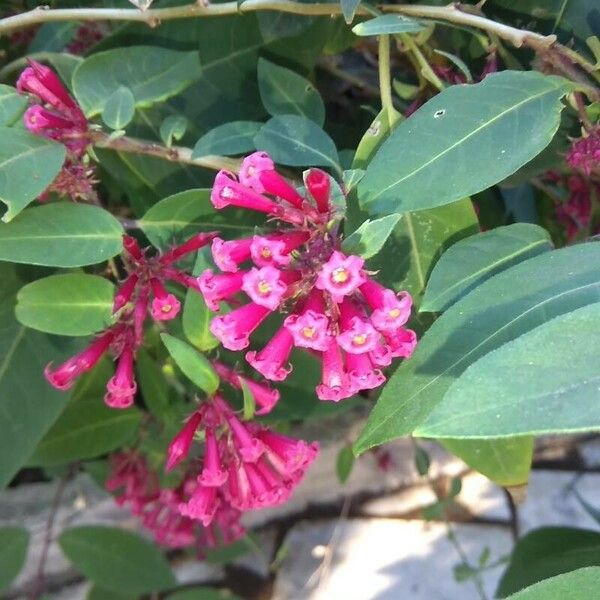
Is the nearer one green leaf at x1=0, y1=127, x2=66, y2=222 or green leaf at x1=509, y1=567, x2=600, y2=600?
green leaf at x1=509, y1=567, x2=600, y2=600

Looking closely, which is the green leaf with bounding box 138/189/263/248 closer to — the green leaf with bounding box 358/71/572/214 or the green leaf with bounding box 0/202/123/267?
the green leaf with bounding box 0/202/123/267

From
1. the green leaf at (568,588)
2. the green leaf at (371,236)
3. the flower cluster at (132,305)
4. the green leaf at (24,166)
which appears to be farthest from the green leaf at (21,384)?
the green leaf at (568,588)

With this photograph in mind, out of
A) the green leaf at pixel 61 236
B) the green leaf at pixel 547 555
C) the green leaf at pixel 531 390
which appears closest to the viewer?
the green leaf at pixel 531 390

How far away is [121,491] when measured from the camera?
1.16 metres

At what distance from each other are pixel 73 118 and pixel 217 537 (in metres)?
0.81

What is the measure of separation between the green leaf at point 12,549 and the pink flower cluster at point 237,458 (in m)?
0.53

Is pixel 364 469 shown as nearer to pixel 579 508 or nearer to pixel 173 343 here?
pixel 579 508

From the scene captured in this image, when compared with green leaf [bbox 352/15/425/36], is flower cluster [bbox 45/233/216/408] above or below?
below

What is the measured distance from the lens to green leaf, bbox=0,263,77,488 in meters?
0.79

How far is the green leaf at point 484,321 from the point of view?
0.50 meters

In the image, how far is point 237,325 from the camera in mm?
573

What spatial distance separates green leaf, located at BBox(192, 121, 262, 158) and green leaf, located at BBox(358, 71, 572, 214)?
0.16 meters

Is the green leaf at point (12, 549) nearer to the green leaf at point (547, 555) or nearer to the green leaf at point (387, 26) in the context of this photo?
the green leaf at point (547, 555)

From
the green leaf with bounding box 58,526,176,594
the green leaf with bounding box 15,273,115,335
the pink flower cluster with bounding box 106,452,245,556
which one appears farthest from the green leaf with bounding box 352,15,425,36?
the green leaf with bounding box 58,526,176,594
